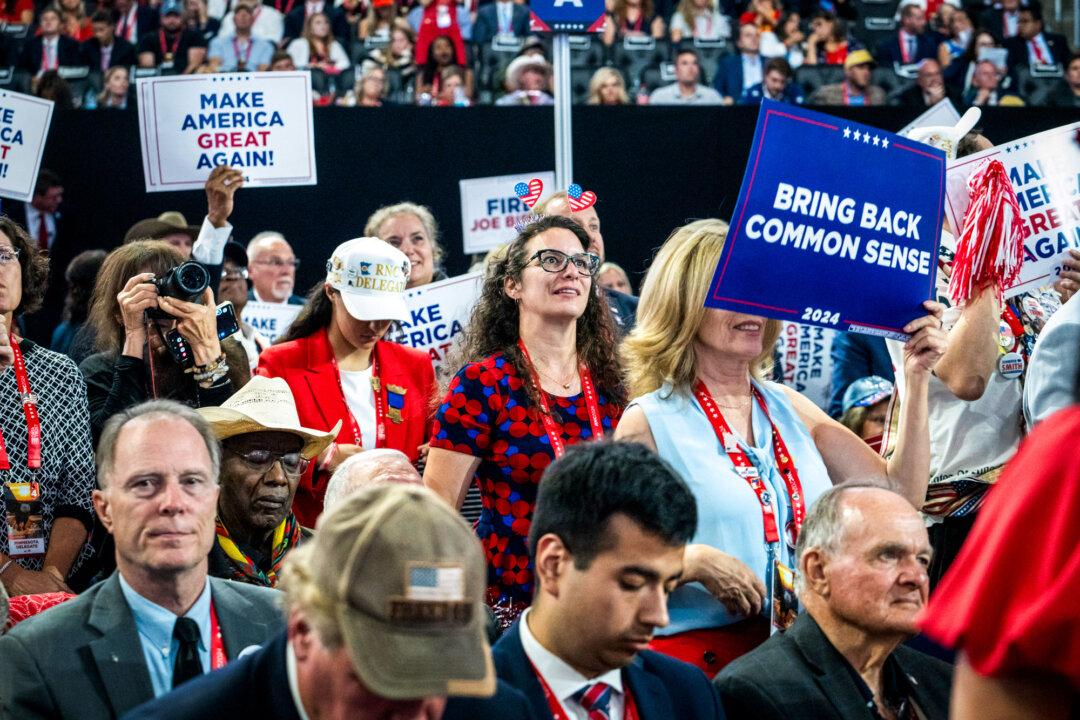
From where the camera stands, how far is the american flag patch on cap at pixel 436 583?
64.7 inches

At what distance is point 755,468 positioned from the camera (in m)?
3.23

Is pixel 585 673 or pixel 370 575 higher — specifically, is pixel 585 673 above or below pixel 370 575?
below

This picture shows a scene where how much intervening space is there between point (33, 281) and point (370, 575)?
2.80m

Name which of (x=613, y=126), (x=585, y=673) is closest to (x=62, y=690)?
(x=585, y=673)

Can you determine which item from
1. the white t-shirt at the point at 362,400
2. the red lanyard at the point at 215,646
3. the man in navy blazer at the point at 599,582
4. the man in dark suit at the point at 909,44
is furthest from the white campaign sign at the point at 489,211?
the man in dark suit at the point at 909,44

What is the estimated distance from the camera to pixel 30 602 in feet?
10.2

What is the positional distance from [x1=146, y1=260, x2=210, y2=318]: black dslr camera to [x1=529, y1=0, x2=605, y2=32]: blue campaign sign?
2002 millimetres

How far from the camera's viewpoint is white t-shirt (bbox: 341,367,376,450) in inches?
167

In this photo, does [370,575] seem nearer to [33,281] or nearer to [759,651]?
[759,651]

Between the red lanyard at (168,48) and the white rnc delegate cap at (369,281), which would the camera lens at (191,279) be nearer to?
the white rnc delegate cap at (369,281)

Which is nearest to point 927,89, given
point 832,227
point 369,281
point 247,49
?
point 247,49

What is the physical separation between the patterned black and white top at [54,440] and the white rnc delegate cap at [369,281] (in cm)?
86

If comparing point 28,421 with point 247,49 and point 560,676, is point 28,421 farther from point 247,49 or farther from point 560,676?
point 247,49

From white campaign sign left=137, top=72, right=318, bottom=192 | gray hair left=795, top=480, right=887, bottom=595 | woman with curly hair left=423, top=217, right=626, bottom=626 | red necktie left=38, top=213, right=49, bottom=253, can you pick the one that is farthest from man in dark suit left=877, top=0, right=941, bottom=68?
gray hair left=795, top=480, right=887, bottom=595
